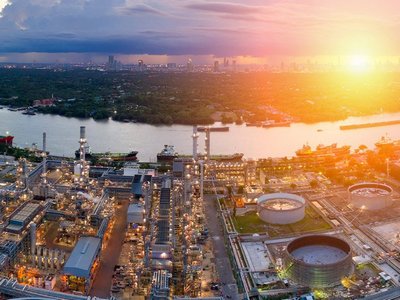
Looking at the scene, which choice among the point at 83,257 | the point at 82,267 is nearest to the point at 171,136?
the point at 83,257

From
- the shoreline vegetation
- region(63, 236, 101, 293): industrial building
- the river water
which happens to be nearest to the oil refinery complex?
region(63, 236, 101, 293): industrial building

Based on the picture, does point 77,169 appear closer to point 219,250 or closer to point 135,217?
point 135,217

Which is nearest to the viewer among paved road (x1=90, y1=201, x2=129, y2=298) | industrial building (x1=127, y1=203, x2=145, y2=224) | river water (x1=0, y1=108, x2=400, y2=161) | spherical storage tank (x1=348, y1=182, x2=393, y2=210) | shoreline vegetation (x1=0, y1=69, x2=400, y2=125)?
paved road (x1=90, y1=201, x2=129, y2=298)

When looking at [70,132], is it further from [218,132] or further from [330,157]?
[330,157]

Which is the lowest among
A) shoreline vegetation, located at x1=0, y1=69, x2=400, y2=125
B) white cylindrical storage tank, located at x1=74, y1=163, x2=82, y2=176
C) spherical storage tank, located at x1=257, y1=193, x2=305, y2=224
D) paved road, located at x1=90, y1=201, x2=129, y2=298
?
paved road, located at x1=90, y1=201, x2=129, y2=298

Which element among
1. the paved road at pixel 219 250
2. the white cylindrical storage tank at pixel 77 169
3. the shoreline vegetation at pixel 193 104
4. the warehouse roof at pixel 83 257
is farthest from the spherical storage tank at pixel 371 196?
the shoreline vegetation at pixel 193 104

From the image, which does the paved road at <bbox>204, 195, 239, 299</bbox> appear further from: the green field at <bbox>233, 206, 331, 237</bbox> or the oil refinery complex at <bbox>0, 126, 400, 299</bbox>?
the green field at <bbox>233, 206, 331, 237</bbox>

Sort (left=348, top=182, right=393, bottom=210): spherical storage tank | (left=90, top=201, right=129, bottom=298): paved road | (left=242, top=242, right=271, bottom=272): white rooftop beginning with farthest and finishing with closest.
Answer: (left=348, top=182, right=393, bottom=210): spherical storage tank → (left=242, top=242, right=271, bottom=272): white rooftop → (left=90, top=201, right=129, bottom=298): paved road
